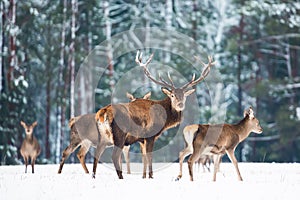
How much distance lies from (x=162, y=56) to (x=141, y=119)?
2260 centimetres

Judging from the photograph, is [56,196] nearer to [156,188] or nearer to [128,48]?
[156,188]

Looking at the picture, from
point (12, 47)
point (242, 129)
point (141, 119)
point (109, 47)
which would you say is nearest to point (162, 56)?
point (109, 47)

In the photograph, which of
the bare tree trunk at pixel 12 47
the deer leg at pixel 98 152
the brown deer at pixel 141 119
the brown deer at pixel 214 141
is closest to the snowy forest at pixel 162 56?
the bare tree trunk at pixel 12 47

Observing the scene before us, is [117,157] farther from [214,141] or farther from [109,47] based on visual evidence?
[109,47]

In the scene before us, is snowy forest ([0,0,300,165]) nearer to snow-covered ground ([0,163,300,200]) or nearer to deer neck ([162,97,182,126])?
deer neck ([162,97,182,126])

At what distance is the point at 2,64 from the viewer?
2814cm

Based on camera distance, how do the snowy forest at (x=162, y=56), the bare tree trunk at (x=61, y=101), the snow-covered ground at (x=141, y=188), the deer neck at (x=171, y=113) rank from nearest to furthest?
the snow-covered ground at (x=141, y=188)
the deer neck at (x=171, y=113)
the bare tree trunk at (x=61, y=101)
the snowy forest at (x=162, y=56)

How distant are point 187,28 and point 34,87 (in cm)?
835

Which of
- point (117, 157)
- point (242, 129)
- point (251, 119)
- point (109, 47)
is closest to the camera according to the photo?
point (117, 157)

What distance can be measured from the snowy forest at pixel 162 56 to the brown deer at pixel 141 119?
1515cm

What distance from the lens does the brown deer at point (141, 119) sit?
42.5 ft

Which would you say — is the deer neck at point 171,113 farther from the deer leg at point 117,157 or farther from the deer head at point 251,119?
the deer leg at point 117,157

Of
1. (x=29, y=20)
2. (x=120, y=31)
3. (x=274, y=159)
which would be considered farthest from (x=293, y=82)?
(x=29, y=20)

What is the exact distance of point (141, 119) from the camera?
13.5 m
